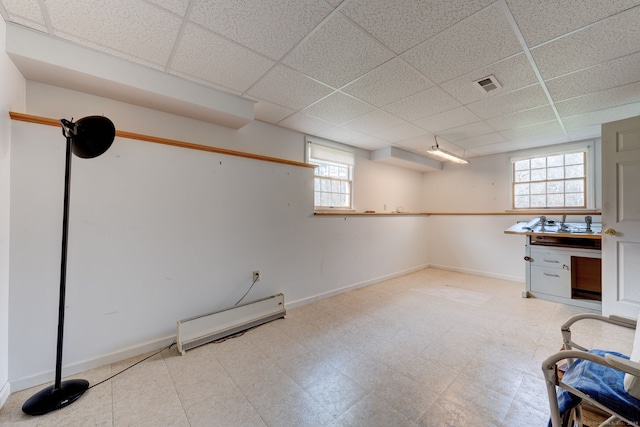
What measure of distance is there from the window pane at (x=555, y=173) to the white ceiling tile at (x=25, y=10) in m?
6.58

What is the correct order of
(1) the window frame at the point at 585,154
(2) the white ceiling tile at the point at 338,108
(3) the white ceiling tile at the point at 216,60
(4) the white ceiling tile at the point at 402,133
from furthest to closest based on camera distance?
(1) the window frame at the point at 585,154, (4) the white ceiling tile at the point at 402,133, (2) the white ceiling tile at the point at 338,108, (3) the white ceiling tile at the point at 216,60

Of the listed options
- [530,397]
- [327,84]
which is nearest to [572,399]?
[530,397]

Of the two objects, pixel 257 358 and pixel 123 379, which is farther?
pixel 257 358

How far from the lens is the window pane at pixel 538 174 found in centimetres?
450

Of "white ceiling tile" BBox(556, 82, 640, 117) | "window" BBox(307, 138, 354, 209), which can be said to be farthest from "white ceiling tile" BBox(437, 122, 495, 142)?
"window" BBox(307, 138, 354, 209)

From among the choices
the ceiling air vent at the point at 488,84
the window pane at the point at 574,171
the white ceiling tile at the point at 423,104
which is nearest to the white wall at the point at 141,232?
the white ceiling tile at the point at 423,104

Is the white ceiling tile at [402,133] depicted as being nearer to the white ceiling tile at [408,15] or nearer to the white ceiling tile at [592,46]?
the white ceiling tile at [592,46]

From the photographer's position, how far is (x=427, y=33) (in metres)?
1.74

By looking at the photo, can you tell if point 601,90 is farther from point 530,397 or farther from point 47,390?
point 47,390

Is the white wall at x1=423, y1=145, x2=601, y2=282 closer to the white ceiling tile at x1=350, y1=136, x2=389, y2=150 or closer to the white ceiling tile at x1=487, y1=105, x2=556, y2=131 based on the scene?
the white ceiling tile at x1=487, y1=105, x2=556, y2=131

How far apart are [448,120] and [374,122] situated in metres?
0.98

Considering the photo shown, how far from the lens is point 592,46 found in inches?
72.9

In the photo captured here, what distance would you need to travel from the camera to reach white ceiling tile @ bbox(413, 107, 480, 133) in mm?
3055

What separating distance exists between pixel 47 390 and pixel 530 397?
3.32 m
